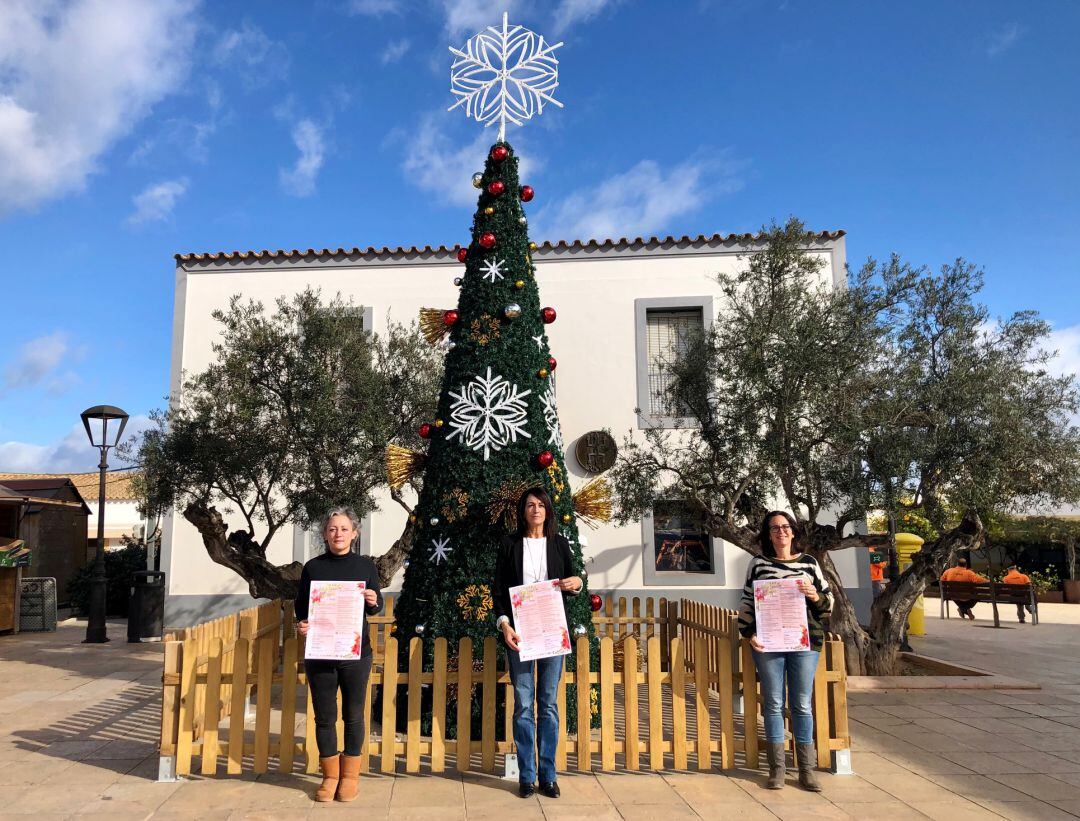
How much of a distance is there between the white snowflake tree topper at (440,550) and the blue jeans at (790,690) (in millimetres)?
2323

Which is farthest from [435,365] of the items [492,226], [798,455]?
[798,455]

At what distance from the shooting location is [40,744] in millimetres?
5461

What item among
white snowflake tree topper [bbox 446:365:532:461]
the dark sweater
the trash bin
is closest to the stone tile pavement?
the dark sweater

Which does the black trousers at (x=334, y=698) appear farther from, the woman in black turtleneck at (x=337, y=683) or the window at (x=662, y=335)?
the window at (x=662, y=335)

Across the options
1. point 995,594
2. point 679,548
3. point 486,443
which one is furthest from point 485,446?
point 995,594

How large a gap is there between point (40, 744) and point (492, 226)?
5.39 meters

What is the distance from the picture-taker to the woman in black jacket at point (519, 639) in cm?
424

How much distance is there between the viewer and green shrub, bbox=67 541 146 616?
598 inches

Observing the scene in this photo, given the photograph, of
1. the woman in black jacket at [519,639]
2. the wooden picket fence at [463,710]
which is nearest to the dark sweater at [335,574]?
the wooden picket fence at [463,710]

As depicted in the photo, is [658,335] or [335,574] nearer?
[335,574]

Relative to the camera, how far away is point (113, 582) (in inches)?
601

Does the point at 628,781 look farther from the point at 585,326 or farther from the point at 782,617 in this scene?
the point at 585,326

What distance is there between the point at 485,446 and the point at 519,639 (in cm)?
176

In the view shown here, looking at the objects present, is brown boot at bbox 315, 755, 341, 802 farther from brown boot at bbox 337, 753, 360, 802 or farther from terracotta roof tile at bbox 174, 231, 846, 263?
terracotta roof tile at bbox 174, 231, 846, 263
